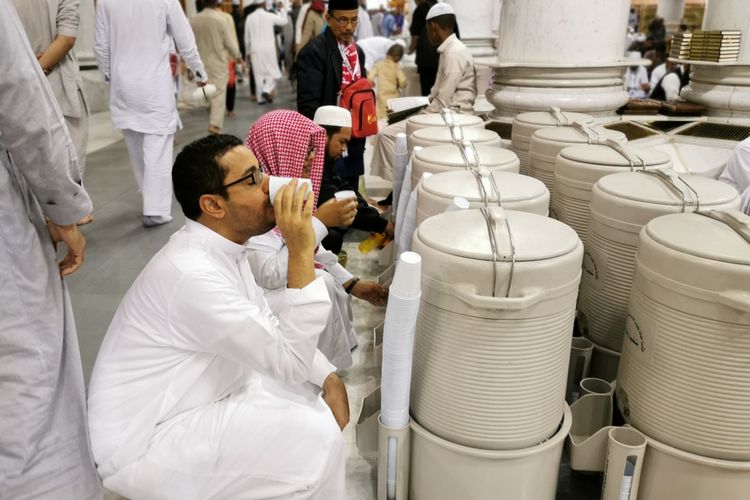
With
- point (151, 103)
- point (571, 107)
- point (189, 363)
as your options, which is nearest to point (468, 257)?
point (189, 363)

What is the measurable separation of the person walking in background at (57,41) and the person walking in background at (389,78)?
505cm

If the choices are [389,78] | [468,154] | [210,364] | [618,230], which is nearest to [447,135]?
[468,154]

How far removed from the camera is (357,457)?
2.23 meters

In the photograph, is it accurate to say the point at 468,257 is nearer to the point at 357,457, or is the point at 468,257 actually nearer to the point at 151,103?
the point at 357,457

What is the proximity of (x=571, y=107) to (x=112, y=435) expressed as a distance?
11.5ft

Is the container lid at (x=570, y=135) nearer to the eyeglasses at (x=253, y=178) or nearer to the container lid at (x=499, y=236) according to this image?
the container lid at (x=499, y=236)

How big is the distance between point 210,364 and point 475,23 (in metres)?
7.57

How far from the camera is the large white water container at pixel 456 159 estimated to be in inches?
99.0

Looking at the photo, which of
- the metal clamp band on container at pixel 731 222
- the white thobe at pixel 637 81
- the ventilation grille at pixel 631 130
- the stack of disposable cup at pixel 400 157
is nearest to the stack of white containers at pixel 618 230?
the metal clamp band on container at pixel 731 222

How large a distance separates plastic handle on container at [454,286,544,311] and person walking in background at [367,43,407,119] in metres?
7.25

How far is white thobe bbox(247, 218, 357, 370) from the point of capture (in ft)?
7.95

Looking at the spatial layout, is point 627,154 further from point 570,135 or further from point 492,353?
point 492,353

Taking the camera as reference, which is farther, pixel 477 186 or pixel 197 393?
pixel 477 186

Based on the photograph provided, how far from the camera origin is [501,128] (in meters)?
4.41
